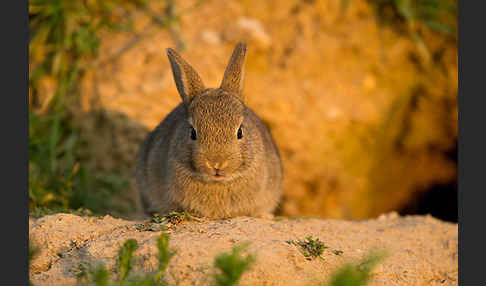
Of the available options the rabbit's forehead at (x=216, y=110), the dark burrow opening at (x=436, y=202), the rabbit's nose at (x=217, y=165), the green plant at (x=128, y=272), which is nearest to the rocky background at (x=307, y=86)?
the dark burrow opening at (x=436, y=202)

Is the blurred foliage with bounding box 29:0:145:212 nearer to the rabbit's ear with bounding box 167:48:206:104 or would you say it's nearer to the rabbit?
the rabbit

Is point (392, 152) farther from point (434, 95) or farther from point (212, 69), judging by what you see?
point (212, 69)

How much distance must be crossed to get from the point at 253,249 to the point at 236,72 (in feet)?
5.42

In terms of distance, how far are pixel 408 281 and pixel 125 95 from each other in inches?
155

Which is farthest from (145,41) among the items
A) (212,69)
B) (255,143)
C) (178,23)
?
(255,143)

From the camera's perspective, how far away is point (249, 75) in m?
6.39

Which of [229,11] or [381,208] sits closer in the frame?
[229,11]

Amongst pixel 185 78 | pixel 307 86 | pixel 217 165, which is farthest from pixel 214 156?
pixel 307 86

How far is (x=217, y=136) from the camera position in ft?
11.7

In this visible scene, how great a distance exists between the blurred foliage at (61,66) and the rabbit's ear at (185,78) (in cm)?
194

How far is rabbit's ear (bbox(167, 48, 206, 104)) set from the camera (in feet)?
13.0

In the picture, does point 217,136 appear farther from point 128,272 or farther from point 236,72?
point 128,272

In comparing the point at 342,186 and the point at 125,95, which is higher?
the point at 125,95

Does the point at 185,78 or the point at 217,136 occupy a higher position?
the point at 185,78
